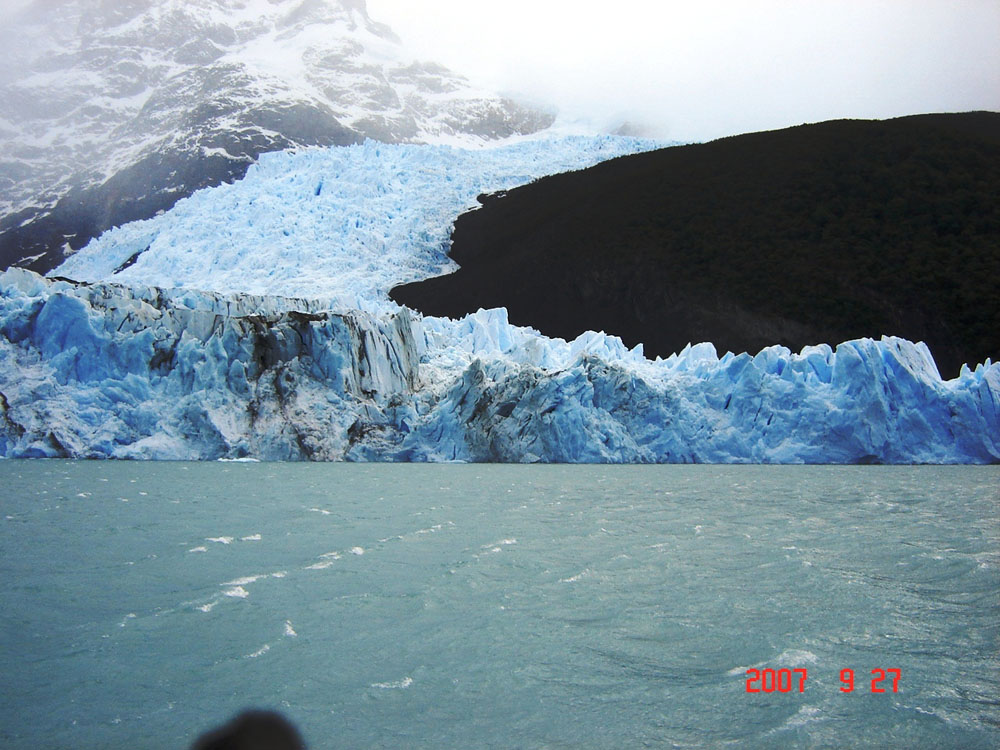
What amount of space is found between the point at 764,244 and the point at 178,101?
80600 mm

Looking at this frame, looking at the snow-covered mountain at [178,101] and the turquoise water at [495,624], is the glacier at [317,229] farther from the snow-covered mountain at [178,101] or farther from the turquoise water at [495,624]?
the snow-covered mountain at [178,101]

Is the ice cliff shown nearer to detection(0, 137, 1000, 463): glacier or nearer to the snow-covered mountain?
detection(0, 137, 1000, 463): glacier

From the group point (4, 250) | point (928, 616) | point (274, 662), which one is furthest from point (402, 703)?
point (4, 250)

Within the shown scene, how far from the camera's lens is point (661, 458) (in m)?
21.8

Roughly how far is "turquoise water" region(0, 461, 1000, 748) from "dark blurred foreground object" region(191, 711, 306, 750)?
0.10 m

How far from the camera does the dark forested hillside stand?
38500 millimetres

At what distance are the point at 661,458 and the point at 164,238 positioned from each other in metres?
30.9

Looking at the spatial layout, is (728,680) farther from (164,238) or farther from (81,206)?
(81,206)

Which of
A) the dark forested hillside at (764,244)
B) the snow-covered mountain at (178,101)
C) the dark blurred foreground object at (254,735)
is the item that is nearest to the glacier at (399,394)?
the dark forested hillside at (764,244)

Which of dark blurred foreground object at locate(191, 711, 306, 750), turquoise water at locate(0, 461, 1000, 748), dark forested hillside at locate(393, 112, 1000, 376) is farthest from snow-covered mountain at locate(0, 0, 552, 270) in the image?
dark blurred foreground object at locate(191, 711, 306, 750)

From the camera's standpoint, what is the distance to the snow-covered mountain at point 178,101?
77375 millimetres

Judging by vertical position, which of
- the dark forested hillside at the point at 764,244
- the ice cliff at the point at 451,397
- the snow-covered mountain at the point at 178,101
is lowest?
the ice cliff at the point at 451,397

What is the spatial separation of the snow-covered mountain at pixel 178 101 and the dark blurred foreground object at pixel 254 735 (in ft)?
235

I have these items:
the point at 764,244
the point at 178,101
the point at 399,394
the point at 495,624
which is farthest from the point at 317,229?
the point at 178,101
